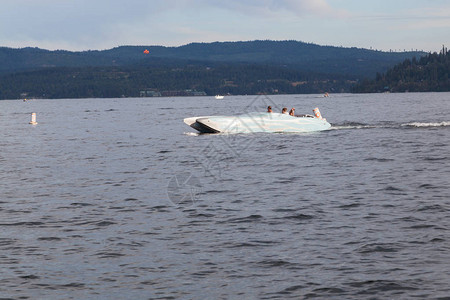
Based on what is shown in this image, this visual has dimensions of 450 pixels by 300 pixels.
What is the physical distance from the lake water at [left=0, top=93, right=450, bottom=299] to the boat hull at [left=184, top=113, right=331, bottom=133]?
12245mm

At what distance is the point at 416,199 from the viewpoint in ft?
69.5

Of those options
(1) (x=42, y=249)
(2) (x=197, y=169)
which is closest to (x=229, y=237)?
(1) (x=42, y=249)

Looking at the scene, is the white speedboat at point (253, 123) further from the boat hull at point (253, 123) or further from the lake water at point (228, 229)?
the lake water at point (228, 229)

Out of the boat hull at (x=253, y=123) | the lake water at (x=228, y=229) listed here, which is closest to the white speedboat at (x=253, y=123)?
the boat hull at (x=253, y=123)

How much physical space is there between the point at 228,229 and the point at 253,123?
31.4 metres

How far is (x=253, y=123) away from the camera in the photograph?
158 feet

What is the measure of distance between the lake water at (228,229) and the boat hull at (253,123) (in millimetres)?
12245

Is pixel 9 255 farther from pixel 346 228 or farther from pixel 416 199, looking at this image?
pixel 416 199

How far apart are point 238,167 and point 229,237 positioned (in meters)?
16.6

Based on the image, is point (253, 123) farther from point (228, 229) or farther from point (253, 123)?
point (228, 229)

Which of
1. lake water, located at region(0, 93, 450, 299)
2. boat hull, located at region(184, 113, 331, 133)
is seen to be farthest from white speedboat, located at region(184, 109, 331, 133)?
lake water, located at region(0, 93, 450, 299)

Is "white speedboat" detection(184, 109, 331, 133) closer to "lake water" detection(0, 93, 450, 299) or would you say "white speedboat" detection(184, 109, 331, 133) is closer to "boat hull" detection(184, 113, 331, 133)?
"boat hull" detection(184, 113, 331, 133)

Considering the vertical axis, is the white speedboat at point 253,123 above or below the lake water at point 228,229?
above

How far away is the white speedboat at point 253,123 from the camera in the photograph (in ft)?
155
